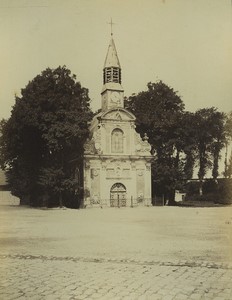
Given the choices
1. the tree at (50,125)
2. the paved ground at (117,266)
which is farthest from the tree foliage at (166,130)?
the paved ground at (117,266)

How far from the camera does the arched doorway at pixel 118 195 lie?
37.5m

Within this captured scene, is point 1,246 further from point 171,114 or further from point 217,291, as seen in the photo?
point 171,114

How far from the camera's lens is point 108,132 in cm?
3825

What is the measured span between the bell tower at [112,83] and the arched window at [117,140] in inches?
127

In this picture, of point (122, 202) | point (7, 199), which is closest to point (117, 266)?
point (122, 202)

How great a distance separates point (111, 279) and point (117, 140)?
31.7 m

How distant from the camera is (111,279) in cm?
711

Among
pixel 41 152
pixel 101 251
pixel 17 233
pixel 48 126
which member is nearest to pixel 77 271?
pixel 101 251

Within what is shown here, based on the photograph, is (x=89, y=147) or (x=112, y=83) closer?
(x=89, y=147)

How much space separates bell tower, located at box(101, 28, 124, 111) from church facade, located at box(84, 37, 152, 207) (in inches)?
44.7

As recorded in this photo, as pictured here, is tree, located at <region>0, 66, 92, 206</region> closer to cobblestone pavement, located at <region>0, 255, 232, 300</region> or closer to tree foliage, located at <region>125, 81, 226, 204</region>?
tree foliage, located at <region>125, 81, 226, 204</region>

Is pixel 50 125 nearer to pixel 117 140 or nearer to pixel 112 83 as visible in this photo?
pixel 117 140

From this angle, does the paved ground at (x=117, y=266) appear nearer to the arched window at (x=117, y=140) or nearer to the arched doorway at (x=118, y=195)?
the arched doorway at (x=118, y=195)

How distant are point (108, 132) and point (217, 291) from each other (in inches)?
1271
